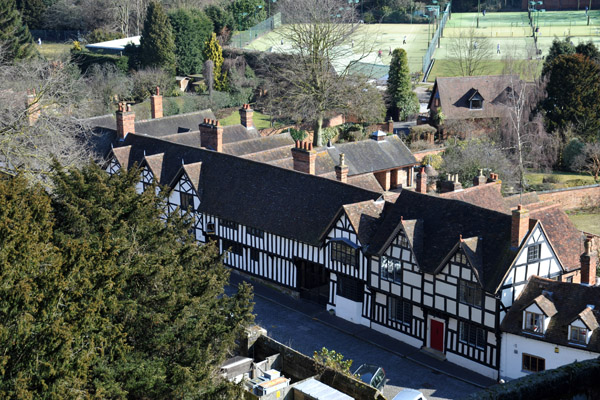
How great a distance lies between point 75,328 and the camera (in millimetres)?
17516

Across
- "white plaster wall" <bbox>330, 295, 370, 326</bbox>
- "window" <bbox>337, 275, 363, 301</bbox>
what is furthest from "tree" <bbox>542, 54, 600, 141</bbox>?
"white plaster wall" <bbox>330, 295, 370, 326</bbox>

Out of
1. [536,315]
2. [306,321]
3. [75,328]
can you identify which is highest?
[75,328]

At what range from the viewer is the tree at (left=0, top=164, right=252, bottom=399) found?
1645 cm

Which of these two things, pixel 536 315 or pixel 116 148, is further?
pixel 116 148

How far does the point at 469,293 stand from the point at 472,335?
4.85 feet

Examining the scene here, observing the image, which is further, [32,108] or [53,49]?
[53,49]

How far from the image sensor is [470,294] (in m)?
25.9

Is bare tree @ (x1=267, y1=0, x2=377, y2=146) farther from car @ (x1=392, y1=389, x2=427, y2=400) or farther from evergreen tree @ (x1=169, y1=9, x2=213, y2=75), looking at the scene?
car @ (x1=392, y1=389, x2=427, y2=400)

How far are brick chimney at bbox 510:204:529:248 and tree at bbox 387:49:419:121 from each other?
1347 inches

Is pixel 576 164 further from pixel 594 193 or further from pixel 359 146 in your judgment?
pixel 359 146

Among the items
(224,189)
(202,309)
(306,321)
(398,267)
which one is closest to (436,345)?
(398,267)

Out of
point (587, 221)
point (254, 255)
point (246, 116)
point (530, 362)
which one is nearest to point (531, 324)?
point (530, 362)

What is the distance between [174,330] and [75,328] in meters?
3.48

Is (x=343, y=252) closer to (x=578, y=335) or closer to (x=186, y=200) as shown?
(x=578, y=335)
